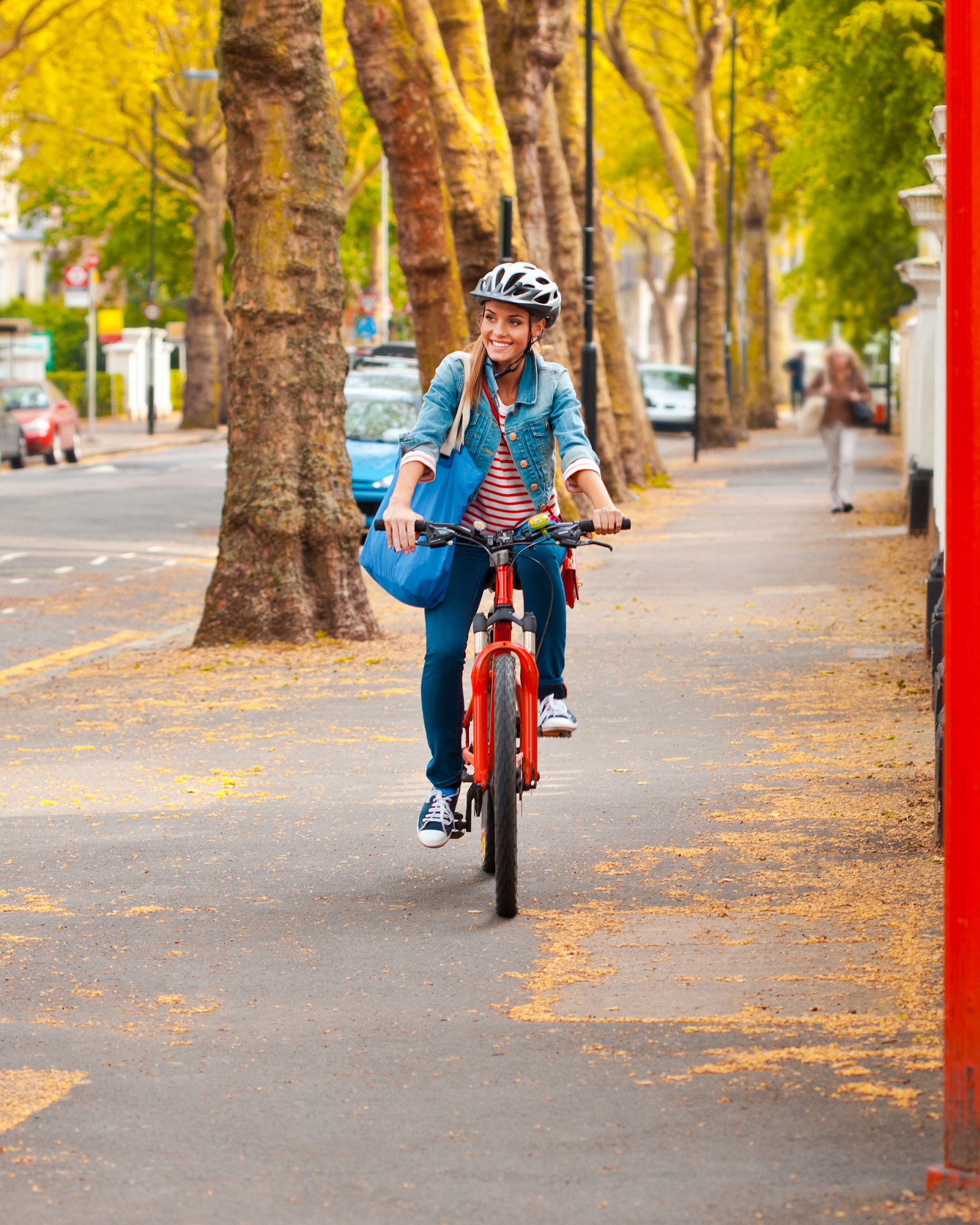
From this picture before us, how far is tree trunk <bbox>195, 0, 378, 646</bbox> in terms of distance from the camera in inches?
511

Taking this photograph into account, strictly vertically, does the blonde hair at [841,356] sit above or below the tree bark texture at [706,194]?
below

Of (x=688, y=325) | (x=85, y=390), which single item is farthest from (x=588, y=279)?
(x=688, y=325)

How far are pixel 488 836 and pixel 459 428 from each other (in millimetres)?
1266

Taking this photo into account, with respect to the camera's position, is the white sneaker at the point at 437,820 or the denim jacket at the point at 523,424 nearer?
the denim jacket at the point at 523,424

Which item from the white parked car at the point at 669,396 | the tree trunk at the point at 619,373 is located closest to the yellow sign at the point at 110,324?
the white parked car at the point at 669,396

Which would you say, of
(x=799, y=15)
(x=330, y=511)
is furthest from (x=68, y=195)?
(x=330, y=511)

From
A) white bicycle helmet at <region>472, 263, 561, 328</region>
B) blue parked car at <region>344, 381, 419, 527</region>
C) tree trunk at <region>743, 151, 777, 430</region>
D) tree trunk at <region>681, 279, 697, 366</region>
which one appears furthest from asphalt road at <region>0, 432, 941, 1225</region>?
tree trunk at <region>681, 279, 697, 366</region>

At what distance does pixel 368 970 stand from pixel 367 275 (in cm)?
6233

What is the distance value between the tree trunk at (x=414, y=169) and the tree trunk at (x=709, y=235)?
23172 mm

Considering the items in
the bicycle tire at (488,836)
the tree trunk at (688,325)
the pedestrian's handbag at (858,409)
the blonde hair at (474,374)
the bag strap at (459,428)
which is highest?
the tree trunk at (688,325)

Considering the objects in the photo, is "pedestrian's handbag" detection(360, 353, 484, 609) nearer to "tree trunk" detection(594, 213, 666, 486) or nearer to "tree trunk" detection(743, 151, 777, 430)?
"tree trunk" detection(594, 213, 666, 486)

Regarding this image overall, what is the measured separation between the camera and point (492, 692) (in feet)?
20.5

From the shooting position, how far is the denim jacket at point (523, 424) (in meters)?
6.46

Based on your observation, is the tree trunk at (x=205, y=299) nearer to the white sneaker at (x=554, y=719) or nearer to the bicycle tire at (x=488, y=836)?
the bicycle tire at (x=488, y=836)
